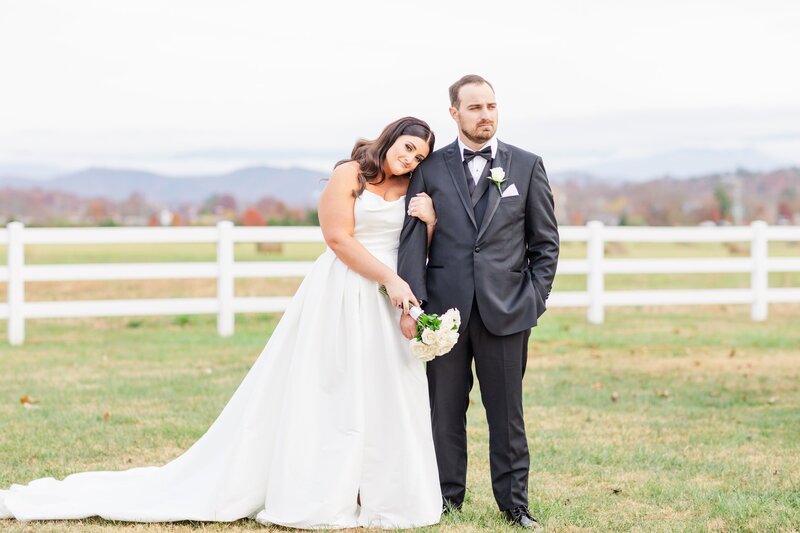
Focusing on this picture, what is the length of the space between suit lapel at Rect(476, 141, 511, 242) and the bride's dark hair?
1.12ft

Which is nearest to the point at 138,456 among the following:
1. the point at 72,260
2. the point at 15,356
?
the point at 15,356

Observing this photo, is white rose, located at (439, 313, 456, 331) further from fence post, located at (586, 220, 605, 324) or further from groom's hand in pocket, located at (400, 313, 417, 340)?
fence post, located at (586, 220, 605, 324)

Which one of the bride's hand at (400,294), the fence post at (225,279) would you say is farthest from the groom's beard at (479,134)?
the fence post at (225,279)

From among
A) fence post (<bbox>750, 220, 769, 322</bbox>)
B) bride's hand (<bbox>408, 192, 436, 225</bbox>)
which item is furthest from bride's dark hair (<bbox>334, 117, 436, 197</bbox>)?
fence post (<bbox>750, 220, 769, 322</bbox>)

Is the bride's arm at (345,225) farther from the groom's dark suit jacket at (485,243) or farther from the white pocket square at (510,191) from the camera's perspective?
the white pocket square at (510,191)

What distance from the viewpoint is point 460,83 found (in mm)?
5199

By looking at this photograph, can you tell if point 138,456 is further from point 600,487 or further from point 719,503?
point 719,503

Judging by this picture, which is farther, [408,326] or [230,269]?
[230,269]

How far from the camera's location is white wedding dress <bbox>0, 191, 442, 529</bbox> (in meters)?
5.34

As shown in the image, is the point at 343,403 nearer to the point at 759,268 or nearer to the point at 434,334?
the point at 434,334

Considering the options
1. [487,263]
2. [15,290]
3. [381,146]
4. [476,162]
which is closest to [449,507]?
[487,263]

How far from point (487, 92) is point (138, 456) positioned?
3.70m

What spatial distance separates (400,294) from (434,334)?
12.2 inches

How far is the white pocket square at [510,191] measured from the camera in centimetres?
521
